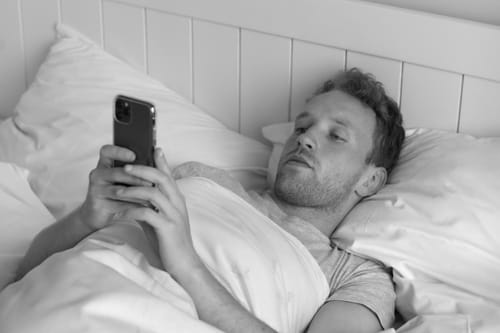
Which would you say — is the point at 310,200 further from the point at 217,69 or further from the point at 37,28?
the point at 37,28

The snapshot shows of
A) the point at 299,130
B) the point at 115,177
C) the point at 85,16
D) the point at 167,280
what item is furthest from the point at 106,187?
the point at 85,16

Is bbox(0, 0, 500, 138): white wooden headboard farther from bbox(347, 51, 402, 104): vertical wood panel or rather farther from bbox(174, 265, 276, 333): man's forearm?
bbox(174, 265, 276, 333): man's forearm

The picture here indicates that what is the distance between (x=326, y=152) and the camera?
5.11ft

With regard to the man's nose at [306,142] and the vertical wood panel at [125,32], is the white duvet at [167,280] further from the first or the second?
the vertical wood panel at [125,32]

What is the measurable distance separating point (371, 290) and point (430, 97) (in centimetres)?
41

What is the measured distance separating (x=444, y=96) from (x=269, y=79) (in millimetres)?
389

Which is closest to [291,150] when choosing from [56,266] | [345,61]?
[345,61]

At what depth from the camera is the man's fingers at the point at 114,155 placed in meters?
1.18

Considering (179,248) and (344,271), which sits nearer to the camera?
(179,248)

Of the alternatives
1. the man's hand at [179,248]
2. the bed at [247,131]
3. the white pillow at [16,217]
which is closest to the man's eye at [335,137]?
the bed at [247,131]

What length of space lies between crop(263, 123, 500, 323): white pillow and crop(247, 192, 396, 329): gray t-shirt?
2cm

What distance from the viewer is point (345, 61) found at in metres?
1.69

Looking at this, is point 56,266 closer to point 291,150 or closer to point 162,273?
point 162,273

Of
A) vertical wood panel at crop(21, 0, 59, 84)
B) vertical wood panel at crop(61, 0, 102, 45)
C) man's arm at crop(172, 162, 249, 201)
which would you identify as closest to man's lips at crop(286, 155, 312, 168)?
man's arm at crop(172, 162, 249, 201)
